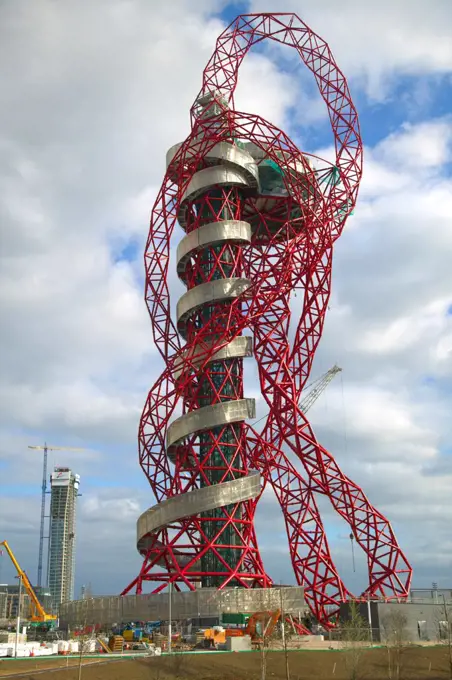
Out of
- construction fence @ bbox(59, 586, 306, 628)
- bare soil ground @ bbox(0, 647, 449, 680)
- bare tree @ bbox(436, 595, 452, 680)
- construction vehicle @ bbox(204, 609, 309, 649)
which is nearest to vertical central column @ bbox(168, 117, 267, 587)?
construction fence @ bbox(59, 586, 306, 628)

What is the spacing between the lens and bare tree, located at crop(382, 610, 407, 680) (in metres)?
43.6

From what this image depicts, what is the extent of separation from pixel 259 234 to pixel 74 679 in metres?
45.8

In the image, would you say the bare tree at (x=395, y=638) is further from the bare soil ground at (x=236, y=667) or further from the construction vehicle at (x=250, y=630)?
the construction vehicle at (x=250, y=630)

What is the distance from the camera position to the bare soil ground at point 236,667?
131ft

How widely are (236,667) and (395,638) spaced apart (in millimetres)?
10868

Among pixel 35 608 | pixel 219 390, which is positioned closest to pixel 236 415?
pixel 219 390

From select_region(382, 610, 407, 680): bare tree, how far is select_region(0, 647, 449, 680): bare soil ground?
0.47 metres

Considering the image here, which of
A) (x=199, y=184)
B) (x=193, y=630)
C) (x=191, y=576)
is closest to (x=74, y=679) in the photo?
(x=193, y=630)

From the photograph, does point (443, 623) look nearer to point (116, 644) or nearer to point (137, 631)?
point (137, 631)

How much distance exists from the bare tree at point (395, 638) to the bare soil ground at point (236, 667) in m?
0.47

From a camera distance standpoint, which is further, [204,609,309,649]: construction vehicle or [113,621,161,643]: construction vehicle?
[113,621,161,643]: construction vehicle

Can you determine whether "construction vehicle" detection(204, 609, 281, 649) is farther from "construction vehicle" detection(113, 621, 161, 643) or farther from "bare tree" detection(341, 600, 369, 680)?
"construction vehicle" detection(113, 621, 161, 643)

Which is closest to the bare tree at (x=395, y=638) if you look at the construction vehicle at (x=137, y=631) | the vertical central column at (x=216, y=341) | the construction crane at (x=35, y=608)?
the vertical central column at (x=216, y=341)

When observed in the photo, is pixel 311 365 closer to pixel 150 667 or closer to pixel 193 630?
pixel 193 630
